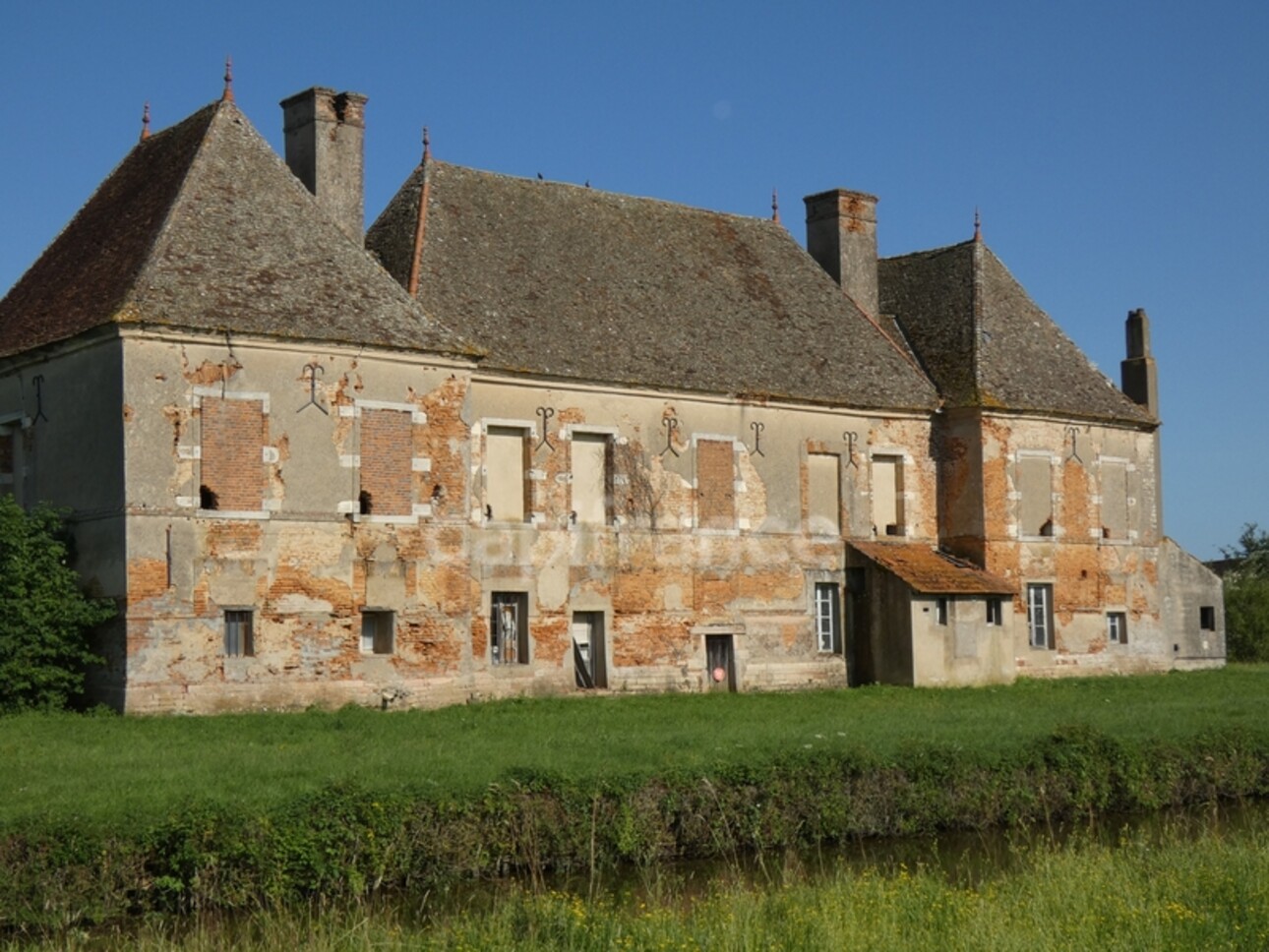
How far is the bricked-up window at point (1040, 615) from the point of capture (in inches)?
1454

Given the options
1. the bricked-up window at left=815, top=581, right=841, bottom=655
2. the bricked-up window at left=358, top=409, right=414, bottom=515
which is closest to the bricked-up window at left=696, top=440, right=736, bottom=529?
the bricked-up window at left=815, top=581, right=841, bottom=655

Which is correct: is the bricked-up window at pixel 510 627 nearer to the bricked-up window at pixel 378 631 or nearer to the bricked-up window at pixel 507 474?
the bricked-up window at pixel 507 474

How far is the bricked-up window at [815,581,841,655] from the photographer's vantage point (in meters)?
34.3

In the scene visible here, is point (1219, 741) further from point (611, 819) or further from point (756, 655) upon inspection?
point (756, 655)

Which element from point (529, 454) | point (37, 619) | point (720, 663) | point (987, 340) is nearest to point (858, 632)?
point (720, 663)

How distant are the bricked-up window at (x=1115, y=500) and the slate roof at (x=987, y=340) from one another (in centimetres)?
107

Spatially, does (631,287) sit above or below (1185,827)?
above

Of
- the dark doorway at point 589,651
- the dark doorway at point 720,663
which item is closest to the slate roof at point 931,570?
the dark doorway at point 720,663

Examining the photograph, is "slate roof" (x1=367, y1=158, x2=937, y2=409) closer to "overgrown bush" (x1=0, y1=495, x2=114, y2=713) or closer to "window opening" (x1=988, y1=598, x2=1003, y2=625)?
"window opening" (x1=988, y1=598, x2=1003, y2=625)

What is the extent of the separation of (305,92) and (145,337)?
6.68 m

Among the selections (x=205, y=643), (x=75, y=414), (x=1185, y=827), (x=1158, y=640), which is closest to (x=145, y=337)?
(x=75, y=414)

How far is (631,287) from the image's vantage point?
3391 cm

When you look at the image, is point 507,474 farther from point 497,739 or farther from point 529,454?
point 497,739

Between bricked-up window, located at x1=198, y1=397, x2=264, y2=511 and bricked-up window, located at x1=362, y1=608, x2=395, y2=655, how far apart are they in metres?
Result: 2.64
